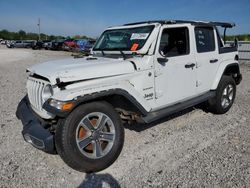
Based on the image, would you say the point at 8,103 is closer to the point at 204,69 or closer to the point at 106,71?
the point at 106,71

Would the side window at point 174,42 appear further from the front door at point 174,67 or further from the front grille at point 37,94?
the front grille at point 37,94

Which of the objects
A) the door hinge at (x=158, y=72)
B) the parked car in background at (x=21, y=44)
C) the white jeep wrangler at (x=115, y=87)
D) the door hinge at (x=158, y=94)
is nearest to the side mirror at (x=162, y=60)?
the white jeep wrangler at (x=115, y=87)

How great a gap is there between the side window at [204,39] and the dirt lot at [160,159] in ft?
4.92

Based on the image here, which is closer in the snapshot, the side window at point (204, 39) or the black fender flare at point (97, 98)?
the black fender flare at point (97, 98)

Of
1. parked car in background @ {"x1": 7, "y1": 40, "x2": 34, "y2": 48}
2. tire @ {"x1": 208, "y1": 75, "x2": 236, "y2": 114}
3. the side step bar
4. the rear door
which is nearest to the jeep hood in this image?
the side step bar

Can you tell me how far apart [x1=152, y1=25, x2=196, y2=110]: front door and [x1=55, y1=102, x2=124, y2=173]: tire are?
1.05 m

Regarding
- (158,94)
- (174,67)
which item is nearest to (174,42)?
(174,67)

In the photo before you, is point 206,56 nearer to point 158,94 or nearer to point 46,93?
point 158,94

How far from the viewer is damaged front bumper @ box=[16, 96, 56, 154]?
359cm

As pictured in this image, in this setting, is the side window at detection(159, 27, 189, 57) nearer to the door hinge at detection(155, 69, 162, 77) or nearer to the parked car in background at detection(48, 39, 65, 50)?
the door hinge at detection(155, 69, 162, 77)

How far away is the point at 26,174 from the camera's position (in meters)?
3.80

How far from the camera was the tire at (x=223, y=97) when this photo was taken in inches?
241

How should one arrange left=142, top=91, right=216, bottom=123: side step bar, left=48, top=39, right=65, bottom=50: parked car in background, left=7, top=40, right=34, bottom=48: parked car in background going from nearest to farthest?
1. left=142, top=91, right=216, bottom=123: side step bar
2. left=48, top=39, right=65, bottom=50: parked car in background
3. left=7, top=40, right=34, bottom=48: parked car in background

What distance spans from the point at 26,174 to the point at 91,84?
1.49 m
